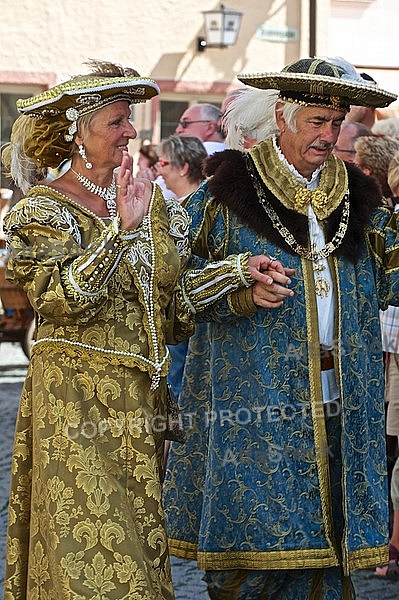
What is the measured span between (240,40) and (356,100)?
12232 millimetres

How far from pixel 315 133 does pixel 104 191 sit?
0.74m

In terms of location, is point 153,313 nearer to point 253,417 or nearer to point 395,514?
point 253,417

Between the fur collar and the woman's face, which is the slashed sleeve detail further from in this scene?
the woman's face

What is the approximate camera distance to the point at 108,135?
360 centimetres

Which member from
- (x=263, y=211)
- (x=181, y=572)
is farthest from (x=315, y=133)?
(x=181, y=572)

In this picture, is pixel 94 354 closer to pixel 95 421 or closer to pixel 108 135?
pixel 95 421

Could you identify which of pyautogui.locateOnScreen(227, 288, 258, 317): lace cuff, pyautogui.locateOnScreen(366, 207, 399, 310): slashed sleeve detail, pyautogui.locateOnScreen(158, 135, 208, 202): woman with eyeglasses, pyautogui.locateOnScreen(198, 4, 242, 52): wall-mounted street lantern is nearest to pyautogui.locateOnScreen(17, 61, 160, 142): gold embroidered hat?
pyautogui.locateOnScreen(227, 288, 258, 317): lace cuff

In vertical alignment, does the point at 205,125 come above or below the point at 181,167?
above

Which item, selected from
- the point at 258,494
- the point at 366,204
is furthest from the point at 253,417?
the point at 366,204

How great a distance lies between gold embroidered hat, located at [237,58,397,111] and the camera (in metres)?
3.80

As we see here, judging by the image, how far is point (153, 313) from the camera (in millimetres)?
3568

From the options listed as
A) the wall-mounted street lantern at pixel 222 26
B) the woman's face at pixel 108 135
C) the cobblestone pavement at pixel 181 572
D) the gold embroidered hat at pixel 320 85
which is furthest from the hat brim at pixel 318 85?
the wall-mounted street lantern at pixel 222 26

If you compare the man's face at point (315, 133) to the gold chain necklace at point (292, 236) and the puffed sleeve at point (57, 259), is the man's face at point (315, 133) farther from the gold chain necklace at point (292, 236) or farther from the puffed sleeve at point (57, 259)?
the puffed sleeve at point (57, 259)

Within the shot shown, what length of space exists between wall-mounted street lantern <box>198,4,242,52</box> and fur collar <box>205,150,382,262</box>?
11588mm
